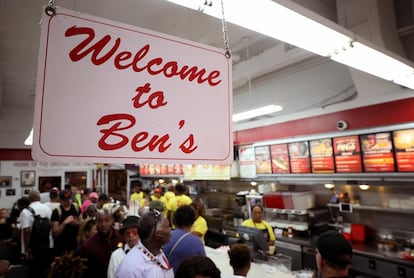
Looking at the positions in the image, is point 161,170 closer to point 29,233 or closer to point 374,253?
point 29,233

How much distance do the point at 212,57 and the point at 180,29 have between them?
116 inches

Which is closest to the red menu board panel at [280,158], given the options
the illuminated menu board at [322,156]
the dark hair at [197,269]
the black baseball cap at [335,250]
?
the illuminated menu board at [322,156]

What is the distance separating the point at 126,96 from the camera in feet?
4.17

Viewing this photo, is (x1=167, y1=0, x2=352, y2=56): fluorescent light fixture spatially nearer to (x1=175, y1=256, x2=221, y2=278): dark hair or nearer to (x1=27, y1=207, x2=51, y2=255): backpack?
(x1=175, y1=256, x2=221, y2=278): dark hair

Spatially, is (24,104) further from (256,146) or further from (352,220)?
(352,220)

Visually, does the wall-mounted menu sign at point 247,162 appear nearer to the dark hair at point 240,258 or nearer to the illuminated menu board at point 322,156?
the illuminated menu board at point 322,156

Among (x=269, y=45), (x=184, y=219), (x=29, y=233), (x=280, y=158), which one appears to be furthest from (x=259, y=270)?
(x=29, y=233)

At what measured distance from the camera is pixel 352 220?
5469mm

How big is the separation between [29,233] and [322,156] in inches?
218

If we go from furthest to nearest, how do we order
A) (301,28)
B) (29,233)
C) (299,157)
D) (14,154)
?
(14,154) < (299,157) < (29,233) < (301,28)

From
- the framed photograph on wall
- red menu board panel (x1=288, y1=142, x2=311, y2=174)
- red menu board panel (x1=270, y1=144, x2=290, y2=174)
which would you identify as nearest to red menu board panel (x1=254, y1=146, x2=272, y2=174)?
red menu board panel (x1=270, y1=144, x2=290, y2=174)

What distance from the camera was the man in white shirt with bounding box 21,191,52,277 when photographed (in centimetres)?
469

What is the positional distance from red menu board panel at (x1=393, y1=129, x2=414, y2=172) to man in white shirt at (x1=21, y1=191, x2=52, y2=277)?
587 cm

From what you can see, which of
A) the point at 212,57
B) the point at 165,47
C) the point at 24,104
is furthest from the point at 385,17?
the point at 24,104
